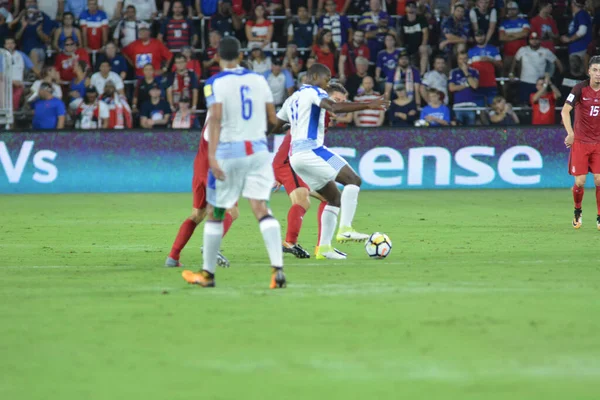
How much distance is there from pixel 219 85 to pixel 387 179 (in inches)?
552

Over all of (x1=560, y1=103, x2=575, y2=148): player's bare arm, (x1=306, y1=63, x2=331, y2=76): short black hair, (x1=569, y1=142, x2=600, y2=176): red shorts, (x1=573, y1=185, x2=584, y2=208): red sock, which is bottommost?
(x1=573, y1=185, x2=584, y2=208): red sock

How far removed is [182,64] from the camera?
22.8 m

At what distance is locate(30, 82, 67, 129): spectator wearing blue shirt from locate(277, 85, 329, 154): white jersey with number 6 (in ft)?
40.8

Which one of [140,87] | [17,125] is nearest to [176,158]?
[140,87]

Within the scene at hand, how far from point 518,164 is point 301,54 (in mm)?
5766

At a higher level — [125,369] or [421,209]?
[125,369]

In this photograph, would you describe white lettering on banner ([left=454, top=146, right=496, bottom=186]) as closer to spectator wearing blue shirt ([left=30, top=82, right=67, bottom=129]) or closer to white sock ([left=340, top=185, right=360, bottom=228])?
spectator wearing blue shirt ([left=30, top=82, right=67, bottom=129])

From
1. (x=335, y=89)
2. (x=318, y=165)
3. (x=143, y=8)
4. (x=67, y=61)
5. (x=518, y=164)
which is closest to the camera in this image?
(x=318, y=165)

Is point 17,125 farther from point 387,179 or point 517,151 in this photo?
point 517,151

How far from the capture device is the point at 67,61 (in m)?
23.6

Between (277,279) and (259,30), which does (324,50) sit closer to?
(259,30)

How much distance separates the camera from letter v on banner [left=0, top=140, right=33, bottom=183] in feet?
70.8

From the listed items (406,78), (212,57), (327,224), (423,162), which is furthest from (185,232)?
(212,57)

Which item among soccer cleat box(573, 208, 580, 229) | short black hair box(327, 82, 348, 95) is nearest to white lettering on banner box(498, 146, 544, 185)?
soccer cleat box(573, 208, 580, 229)
